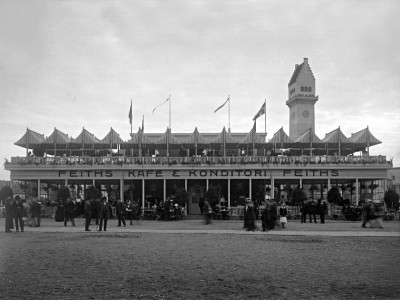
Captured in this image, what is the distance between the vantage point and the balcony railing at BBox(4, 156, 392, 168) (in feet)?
159

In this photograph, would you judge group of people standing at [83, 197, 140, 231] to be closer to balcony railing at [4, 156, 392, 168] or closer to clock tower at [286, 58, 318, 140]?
balcony railing at [4, 156, 392, 168]

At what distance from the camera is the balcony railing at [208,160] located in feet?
159

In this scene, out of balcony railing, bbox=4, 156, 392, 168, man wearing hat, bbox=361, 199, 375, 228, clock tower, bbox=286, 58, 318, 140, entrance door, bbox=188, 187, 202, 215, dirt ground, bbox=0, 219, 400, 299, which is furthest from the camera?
clock tower, bbox=286, 58, 318, 140

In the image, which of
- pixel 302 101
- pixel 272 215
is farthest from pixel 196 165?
pixel 302 101

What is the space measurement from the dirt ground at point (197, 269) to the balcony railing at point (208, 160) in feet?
96.8

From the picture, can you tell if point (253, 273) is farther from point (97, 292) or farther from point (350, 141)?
point (350, 141)

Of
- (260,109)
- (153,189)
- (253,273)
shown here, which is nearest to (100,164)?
(153,189)

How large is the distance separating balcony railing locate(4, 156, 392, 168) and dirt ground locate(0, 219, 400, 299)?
29512 millimetres

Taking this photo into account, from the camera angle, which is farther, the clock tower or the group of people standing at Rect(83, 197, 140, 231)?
the clock tower

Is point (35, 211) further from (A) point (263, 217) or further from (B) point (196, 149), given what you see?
(B) point (196, 149)

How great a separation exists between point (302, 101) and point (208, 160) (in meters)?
41.0

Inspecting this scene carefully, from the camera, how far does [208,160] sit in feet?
160

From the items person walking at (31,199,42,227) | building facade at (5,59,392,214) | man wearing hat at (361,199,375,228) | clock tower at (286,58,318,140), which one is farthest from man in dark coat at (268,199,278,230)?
clock tower at (286,58,318,140)

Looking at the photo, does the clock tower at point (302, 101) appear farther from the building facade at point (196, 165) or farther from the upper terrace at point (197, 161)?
the upper terrace at point (197, 161)
